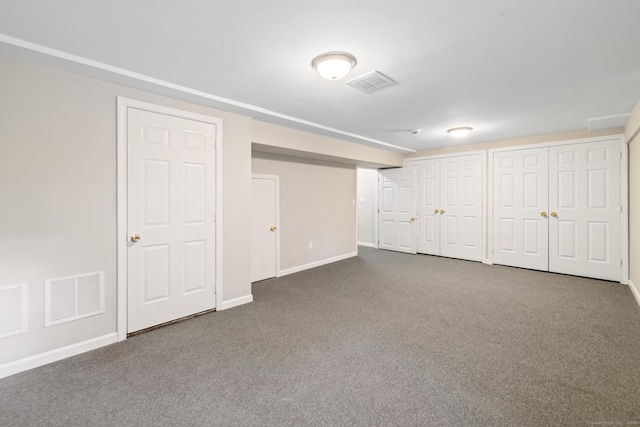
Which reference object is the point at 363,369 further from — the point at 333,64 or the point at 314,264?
the point at 314,264

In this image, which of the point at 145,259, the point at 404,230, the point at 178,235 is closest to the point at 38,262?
the point at 145,259

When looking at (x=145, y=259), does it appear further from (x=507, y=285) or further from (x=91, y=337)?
(x=507, y=285)

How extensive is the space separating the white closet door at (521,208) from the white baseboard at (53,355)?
611 centimetres

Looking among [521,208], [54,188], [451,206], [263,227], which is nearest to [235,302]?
[263,227]

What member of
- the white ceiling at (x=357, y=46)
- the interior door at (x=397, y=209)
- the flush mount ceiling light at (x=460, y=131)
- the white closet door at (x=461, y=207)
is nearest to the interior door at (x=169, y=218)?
the white ceiling at (x=357, y=46)

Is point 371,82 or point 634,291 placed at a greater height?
point 371,82

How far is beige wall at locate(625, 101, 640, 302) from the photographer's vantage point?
3.59m

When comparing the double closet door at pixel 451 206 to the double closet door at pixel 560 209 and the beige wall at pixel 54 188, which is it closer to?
the double closet door at pixel 560 209

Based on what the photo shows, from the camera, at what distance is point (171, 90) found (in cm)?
284

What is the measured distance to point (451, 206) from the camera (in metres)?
6.11

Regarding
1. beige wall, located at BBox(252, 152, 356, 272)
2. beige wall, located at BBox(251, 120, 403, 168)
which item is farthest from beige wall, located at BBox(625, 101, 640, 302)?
beige wall, located at BBox(252, 152, 356, 272)

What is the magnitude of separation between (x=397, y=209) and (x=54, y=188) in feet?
20.1

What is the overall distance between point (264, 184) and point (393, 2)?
11.1 ft

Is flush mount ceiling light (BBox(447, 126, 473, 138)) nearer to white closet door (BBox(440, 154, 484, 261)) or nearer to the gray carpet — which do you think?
white closet door (BBox(440, 154, 484, 261))
